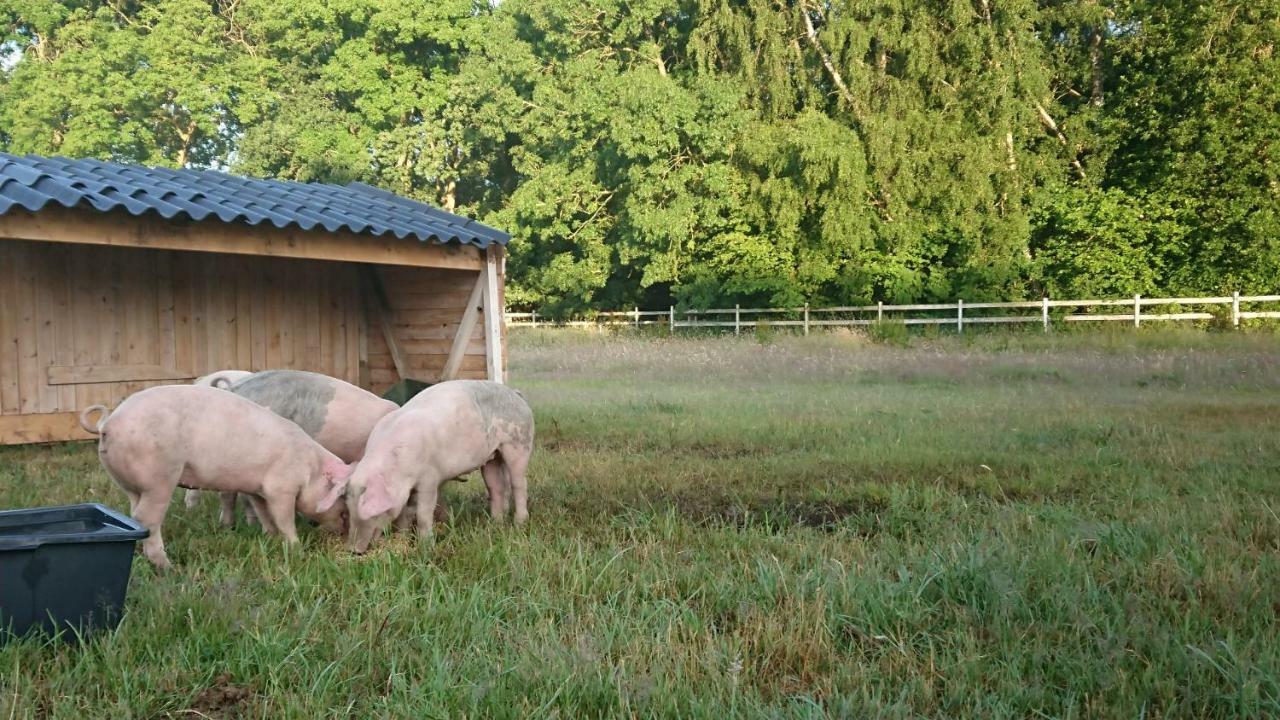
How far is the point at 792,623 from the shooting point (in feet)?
10.8

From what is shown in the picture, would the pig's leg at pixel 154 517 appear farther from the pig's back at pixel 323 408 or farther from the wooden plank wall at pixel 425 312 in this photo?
the wooden plank wall at pixel 425 312

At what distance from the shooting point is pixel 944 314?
25.9 m

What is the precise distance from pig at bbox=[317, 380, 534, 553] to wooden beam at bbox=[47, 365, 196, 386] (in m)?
6.11

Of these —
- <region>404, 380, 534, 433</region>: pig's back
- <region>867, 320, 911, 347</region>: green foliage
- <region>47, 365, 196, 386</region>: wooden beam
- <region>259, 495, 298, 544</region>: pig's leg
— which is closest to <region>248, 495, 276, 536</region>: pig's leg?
<region>259, 495, 298, 544</region>: pig's leg

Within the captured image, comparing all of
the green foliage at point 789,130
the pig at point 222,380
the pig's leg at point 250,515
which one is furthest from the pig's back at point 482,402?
the green foliage at point 789,130

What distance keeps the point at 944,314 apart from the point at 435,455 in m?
23.1

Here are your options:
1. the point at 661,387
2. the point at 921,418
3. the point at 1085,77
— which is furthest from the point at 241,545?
the point at 1085,77

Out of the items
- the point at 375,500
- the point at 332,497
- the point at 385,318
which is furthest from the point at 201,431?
the point at 385,318

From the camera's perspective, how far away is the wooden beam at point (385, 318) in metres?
11.5

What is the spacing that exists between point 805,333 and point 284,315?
15.5 meters

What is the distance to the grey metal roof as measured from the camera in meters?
7.02

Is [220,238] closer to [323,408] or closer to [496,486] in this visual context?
[323,408]

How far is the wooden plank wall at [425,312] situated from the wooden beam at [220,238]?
4.30 feet

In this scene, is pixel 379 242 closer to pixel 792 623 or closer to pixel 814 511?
pixel 814 511
